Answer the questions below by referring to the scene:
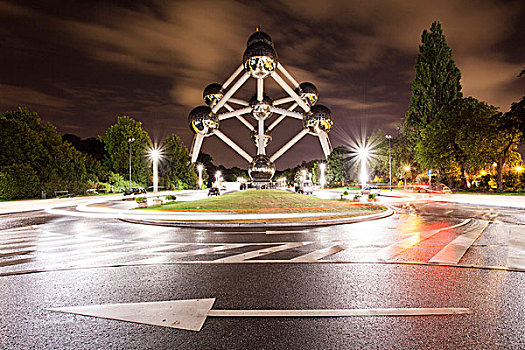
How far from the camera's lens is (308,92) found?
5497cm

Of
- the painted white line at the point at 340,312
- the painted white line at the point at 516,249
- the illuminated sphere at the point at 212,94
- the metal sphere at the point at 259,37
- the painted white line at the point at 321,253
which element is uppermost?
the metal sphere at the point at 259,37

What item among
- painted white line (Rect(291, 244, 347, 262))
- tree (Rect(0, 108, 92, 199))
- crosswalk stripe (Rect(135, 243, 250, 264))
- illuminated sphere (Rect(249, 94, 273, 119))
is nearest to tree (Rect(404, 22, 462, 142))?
illuminated sphere (Rect(249, 94, 273, 119))

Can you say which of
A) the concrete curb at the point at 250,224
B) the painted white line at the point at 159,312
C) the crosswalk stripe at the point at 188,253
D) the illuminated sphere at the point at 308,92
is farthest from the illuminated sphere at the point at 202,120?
the painted white line at the point at 159,312

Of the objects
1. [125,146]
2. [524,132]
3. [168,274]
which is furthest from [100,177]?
[524,132]

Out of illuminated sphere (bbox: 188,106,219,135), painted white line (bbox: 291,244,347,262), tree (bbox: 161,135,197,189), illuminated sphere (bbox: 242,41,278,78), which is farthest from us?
tree (bbox: 161,135,197,189)

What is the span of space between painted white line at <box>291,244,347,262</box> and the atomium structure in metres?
38.1

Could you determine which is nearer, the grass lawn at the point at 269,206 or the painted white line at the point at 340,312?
the painted white line at the point at 340,312

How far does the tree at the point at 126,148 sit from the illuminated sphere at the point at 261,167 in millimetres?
18787

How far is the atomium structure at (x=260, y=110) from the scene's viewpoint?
43.6 metres

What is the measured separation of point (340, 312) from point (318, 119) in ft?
151

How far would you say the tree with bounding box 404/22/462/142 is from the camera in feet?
160

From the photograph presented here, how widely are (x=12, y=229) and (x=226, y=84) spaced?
47558 millimetres

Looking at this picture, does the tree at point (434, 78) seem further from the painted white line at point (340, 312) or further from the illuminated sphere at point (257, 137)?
the painted white line at point (340, 312)

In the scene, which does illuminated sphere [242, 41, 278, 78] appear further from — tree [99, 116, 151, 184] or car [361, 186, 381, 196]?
tree [99, 116, 151, 184]
